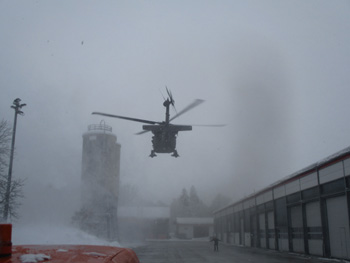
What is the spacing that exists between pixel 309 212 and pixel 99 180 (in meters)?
21.6

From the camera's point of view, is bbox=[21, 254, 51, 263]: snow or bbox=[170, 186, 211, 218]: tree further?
bbox=[170, 186, 211, 218]: tree

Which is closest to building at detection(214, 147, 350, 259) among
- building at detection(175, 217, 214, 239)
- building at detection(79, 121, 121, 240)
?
building at detection(79, 121, 121, 240)

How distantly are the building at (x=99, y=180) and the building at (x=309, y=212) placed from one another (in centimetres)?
1675

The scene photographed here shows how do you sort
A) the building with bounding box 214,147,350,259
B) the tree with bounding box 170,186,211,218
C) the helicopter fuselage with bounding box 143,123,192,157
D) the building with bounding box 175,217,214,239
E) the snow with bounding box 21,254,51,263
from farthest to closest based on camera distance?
the tree with bounding box 170,186,211,218
the building with bounding box 175,217,214,239
the building with bounding box 214,147,350,259
the helicopter fuselage with bounding box 143,123,192,157
the snow with bounding box 21,254,51,263

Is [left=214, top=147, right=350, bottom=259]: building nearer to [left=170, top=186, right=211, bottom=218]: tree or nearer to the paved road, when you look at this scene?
the paved road

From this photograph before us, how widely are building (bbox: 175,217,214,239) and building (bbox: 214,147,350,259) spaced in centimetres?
4648

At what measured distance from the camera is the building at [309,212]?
73.6 ft

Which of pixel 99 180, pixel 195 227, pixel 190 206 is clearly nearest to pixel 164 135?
pixel 99 180

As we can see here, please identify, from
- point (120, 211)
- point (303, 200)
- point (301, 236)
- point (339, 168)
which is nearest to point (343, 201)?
point (339, 168)

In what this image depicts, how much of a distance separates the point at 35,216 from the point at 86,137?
11.0 metres

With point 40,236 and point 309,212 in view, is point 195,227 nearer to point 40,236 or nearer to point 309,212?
point 309,212

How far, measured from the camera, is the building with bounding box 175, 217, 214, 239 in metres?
90.1

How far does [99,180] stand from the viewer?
39.3 m

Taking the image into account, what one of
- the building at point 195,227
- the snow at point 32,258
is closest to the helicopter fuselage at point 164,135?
the snow at point 32,258
